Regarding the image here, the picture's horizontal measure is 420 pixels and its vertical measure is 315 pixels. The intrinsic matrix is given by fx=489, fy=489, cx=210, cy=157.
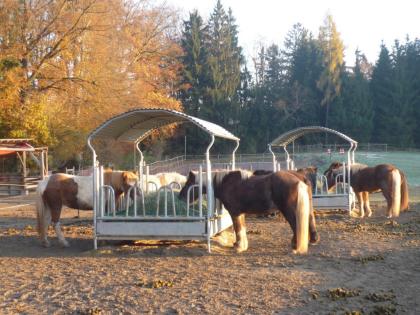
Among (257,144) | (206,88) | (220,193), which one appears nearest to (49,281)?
(220,193)

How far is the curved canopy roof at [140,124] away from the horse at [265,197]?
1.06 metres

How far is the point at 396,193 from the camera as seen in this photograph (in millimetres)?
13828

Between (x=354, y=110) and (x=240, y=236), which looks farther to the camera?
(x=354, y=110)

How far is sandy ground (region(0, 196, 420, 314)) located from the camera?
576 cm

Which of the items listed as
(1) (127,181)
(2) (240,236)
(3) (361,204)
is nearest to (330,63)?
(3) (361,204)

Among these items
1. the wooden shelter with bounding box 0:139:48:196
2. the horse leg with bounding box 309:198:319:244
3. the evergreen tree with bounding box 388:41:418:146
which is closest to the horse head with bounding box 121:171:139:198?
the horse leg with bounding box 309:198:319:244

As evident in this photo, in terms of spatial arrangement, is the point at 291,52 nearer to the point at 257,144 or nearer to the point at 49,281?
the point at 257,144

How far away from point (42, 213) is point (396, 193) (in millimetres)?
9478

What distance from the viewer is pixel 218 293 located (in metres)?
6.20

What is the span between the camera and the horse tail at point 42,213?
10352mm

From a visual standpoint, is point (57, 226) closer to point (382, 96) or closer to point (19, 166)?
point (19, 166)

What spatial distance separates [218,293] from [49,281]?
2.56 metres

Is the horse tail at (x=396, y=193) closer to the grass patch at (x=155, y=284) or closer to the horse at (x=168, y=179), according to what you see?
the horse at (x=168, y=179)

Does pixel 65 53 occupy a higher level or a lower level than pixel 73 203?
higher
